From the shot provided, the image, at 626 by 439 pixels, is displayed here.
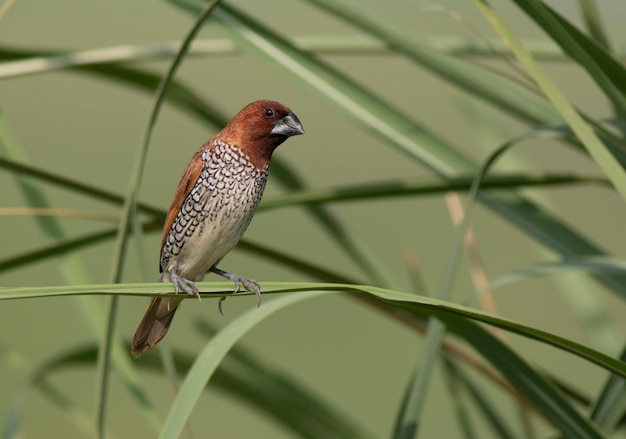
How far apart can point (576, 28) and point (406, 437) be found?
704 millimetres

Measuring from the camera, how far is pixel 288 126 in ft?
4.39

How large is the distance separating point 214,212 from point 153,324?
216mm

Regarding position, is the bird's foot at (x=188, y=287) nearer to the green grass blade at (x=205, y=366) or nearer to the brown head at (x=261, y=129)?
the green grass blade at (x=205, y=366)

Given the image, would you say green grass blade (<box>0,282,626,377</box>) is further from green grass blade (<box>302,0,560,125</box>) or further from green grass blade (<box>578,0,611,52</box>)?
green grass blade (<box>302,0,560,125</box>)

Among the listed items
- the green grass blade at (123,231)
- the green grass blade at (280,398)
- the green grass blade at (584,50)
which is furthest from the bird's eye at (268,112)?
the green grass blade at (280,398)

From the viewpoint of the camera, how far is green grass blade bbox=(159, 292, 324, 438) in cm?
108

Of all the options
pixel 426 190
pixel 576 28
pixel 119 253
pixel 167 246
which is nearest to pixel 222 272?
pixel 167 246

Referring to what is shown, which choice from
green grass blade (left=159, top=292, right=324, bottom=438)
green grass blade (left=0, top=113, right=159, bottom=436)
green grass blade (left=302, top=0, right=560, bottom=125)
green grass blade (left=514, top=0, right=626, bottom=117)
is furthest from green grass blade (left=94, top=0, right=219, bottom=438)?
green grass blade (left=302, top=0, right=560, bottom=125)

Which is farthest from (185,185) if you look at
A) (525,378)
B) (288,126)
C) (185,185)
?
(525,378)

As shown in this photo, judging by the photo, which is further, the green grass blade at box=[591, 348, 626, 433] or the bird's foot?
the green grass blade at box=[591, 348, 626, 433]

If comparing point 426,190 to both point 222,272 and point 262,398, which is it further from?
point 262,398

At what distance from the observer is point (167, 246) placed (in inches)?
65.2

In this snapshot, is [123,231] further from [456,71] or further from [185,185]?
[456,71]

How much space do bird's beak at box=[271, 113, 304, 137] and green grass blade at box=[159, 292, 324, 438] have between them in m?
0.23
